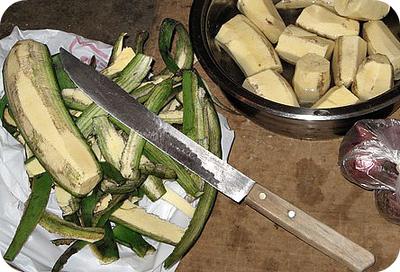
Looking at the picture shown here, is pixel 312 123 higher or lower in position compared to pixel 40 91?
lower

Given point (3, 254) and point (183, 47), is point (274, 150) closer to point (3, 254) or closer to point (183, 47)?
point (183, 47)

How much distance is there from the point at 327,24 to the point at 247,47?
17 cm

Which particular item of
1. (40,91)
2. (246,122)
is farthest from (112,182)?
(246,122)

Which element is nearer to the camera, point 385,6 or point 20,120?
point 20,120

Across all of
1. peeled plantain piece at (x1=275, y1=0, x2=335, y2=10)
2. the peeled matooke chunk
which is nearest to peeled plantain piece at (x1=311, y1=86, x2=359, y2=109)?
peeled plantain piece at (x1=275, y1=0, x2=335, y2=10)

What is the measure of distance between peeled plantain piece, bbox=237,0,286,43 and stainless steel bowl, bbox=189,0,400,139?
59mm

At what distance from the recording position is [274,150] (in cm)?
152

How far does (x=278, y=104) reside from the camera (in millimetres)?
1401

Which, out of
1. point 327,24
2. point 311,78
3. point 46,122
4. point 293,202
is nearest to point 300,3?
point 327,24

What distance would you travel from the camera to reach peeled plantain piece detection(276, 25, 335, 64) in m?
1.53

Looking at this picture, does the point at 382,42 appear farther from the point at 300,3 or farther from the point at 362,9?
the point at 300,3

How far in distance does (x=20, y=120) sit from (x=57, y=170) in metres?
0.12

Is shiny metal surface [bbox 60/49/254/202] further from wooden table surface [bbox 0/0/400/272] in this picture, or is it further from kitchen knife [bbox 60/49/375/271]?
wooden table surface [bbox 0/0/400/272]

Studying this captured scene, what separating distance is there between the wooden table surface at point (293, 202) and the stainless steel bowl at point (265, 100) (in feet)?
0.11
